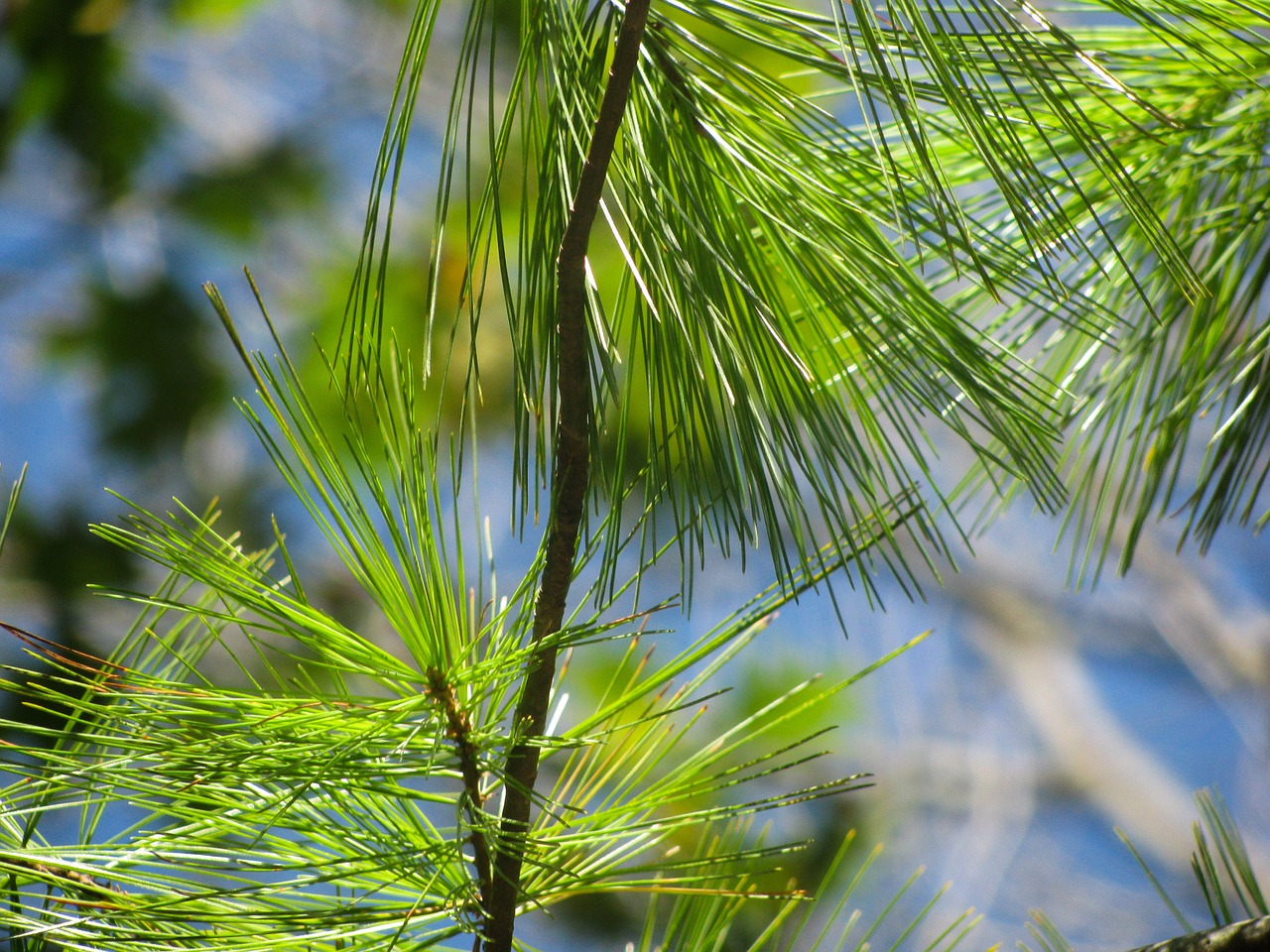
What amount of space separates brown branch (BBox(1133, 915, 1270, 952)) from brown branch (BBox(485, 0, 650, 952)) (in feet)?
0.63

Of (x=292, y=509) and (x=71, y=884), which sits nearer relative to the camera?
(x=71, y=884)

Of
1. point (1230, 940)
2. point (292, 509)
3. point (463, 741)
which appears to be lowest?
point (1230, 940)

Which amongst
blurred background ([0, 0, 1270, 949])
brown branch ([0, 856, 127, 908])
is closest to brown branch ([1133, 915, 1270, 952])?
brown branch ([0, 856, 127, 908])

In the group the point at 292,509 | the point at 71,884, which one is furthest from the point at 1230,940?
the point at 292,509

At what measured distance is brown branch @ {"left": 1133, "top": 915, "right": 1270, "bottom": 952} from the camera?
31 cm

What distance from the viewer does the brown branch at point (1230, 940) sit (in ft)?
1.02

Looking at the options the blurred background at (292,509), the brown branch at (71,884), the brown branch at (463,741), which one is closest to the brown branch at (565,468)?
the brown branch at (463,741)

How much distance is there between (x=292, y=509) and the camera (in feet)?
6.22

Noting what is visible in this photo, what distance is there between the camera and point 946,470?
330 centimetres

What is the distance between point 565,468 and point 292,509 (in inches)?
65.7

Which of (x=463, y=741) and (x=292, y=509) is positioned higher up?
(x=292, y=509)

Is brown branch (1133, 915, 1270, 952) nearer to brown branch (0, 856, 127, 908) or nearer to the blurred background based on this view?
brown branch (0, 856, 127, 908)

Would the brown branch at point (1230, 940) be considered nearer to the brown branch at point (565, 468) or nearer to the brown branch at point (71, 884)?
the brown branch at point (565, 468)

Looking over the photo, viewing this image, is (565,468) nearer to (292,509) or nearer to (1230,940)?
(1230,940)
